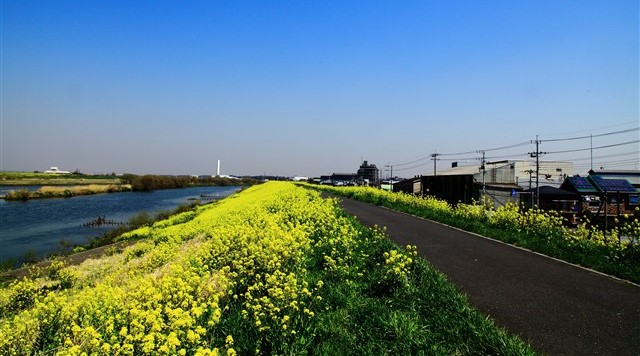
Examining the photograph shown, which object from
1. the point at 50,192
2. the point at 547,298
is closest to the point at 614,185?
the point at 547,298

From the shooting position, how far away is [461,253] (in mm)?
9734

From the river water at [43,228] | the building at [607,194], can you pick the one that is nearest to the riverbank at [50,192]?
the river water at [43,228]

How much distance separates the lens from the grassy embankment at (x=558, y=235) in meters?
8.68

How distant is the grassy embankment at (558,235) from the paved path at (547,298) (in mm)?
554

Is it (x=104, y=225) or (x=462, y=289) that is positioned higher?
(x=462, y=289)

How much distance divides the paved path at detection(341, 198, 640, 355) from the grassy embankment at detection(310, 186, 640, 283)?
21.8 inches

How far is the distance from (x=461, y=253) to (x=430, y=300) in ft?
14.1

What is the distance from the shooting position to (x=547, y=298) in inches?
249

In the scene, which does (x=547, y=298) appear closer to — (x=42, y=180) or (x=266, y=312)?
(x=266, y=312)

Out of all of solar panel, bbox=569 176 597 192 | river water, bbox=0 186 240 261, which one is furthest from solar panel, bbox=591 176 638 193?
river water, bbox=0 186 240 261

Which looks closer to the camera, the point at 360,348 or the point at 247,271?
the point at 360,348

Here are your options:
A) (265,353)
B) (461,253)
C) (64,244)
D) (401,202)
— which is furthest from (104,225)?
(265,353)

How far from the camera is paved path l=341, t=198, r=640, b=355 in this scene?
15.9 ft

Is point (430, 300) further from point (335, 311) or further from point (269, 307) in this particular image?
point (269, 307)
